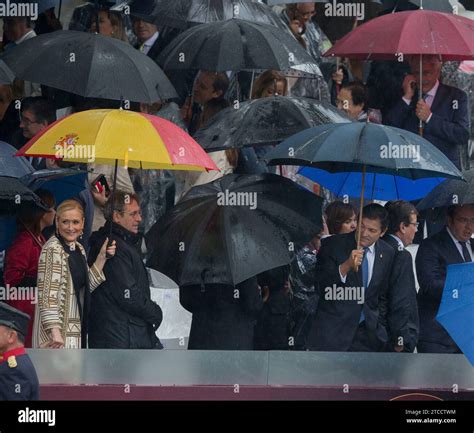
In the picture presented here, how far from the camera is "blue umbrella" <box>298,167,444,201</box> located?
16.0m

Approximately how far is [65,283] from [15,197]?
2.19 feet

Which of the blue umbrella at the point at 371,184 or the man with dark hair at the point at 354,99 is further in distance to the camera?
the man with dark hair at the point at 354,99

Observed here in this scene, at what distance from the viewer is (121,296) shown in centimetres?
1535

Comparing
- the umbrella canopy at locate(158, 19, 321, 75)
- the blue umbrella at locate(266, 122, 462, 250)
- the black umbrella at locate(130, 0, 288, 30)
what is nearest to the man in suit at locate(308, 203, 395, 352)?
the blue umbrella at locate(266, 122, 462, 250)

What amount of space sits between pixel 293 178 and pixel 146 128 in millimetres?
2435

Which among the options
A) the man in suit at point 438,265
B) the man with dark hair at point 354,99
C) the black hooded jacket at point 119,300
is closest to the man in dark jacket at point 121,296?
the black hooded jacket at point 119,300

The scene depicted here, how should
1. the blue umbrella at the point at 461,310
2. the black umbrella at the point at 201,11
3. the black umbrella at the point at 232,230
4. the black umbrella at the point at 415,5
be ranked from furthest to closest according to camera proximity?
the black umbrella at the point at 415,5
the black umbrella at the point at 201,11
the black umbrella at the point at 232,230
the blue umbrella at the point at 461,310

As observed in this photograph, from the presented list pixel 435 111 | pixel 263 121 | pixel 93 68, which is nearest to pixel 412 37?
pixel 435 111

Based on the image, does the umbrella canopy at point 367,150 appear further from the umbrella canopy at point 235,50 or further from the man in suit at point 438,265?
the umbrella canopy at point 235,50

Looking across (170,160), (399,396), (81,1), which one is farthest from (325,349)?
(81,1)

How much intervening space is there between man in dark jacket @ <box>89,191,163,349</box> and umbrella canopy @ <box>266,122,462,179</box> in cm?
112

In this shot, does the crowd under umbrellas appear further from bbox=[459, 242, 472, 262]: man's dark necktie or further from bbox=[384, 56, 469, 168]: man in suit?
bbox=[384, 56, 469, 168]: man in suit

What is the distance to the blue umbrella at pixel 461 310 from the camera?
47.9 ft

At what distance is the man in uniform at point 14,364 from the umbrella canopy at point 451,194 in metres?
3.23
